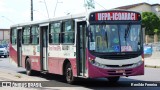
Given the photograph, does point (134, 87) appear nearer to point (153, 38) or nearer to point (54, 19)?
point (54, 19)

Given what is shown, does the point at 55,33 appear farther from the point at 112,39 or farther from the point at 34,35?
the point at 112,39

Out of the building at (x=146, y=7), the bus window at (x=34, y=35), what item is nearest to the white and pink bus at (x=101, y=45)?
the bus window at (x=34, y=35)

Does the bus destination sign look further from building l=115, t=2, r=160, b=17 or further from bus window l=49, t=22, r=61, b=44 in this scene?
building l=115, t=2, r=160, b=17

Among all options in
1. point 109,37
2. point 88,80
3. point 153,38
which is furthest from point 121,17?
point 153,38

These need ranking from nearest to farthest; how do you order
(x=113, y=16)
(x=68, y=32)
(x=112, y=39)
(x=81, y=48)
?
(x=112, y=39)
(x=113, y=16)
(x=81, y=48)
(x=68, y=32)

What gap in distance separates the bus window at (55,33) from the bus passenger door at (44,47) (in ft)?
2.87

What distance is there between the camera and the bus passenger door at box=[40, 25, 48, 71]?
19.6 m

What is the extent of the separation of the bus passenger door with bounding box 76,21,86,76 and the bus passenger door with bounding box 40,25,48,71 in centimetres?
400

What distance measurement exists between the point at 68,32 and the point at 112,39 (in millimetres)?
2449

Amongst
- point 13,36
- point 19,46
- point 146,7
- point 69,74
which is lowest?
point 69,74

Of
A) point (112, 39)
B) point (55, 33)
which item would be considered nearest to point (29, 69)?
point (55, 33)

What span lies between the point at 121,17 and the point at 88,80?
15.0 feet

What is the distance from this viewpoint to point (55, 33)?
18281 mm

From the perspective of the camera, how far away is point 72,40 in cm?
1636
